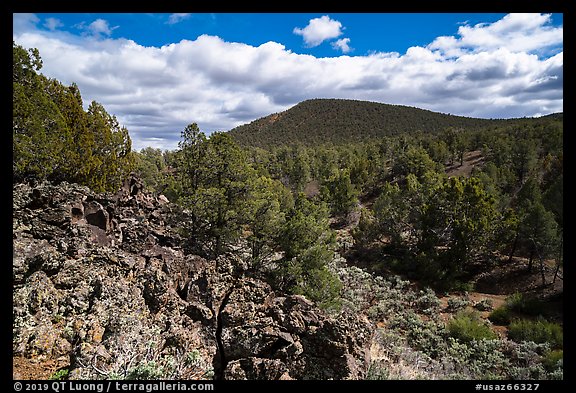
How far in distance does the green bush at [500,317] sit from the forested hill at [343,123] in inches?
3970

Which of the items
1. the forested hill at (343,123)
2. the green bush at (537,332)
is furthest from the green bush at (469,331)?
the forested hill at (343,123)

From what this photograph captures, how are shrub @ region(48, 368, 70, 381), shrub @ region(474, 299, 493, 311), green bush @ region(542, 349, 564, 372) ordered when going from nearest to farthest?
shrub @ region(48, 368, 70, 381) → green bush @ region(542, 349, 564, 372) → shrub @ region(474, 299, 493, 311)

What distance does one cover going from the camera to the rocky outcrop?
5.86 meters

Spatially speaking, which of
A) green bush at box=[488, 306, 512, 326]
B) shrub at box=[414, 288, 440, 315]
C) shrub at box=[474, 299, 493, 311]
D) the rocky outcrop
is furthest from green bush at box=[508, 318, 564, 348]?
the rocky outcrop

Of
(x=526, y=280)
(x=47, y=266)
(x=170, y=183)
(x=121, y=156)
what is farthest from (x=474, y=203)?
(x=47, y=266)

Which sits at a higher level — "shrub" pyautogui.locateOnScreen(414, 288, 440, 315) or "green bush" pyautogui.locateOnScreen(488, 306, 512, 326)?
"shrub" pyautogui.locateOnScreen(414, 288, 440, 315)

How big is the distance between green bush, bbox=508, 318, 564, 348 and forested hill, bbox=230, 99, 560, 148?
103509mm

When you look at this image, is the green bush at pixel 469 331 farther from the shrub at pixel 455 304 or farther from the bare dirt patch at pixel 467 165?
the bare dirt patch at pixel 467 165

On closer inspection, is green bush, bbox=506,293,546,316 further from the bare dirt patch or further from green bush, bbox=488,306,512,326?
the bare dirt patch

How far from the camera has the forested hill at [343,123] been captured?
12556 centimetres

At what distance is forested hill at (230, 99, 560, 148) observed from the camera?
412ft

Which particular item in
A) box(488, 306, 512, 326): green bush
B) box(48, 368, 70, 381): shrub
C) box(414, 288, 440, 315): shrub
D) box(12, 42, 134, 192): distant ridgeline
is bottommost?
box(488, 306, 512, 326): green bush

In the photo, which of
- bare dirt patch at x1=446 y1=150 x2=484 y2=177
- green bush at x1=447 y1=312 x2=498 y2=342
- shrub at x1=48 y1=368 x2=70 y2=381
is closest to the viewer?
shrub at x1=48 y1=368 x2=70 y2=381

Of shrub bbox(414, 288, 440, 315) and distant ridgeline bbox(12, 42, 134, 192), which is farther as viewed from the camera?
shrub bbox(414, 288, 440, 315)
